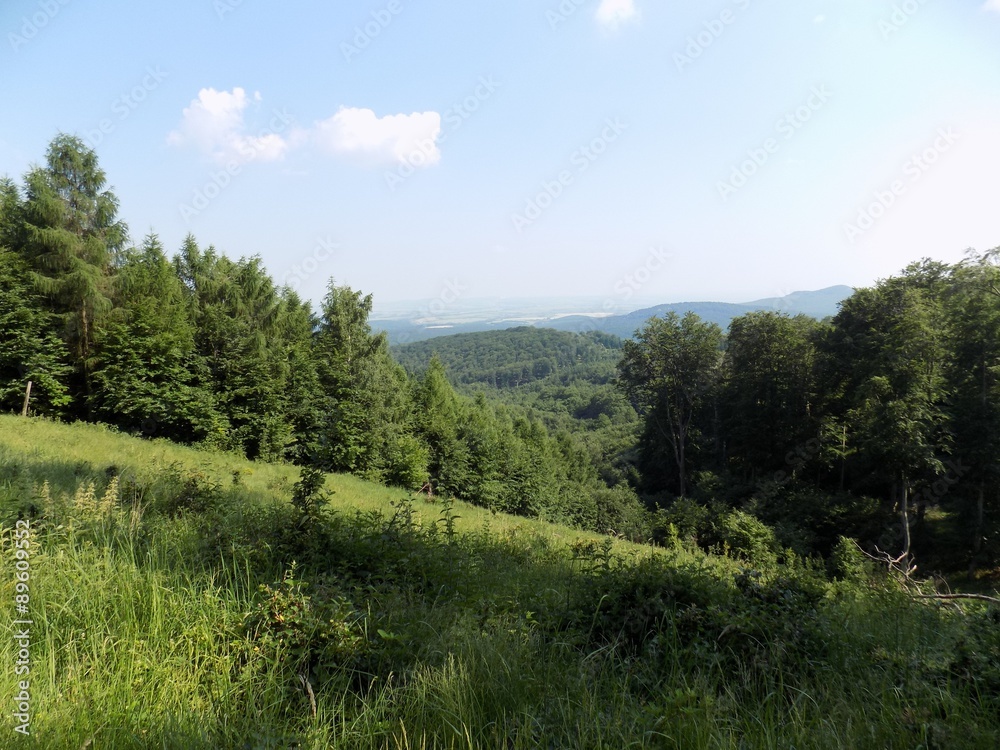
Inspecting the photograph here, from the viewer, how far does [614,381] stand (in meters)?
41.3

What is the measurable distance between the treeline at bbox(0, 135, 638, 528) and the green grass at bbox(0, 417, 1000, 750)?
21.2 metres

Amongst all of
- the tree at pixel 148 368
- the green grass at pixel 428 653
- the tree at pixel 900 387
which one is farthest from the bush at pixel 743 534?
the tree at pixel 148 368

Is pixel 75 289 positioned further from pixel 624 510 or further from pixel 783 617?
pixel 624 510

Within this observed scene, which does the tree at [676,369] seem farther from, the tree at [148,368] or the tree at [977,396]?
the tree at [148,368]

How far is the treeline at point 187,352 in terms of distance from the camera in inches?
851

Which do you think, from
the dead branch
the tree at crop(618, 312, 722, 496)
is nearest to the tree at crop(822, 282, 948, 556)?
the tree at crop(618, 312, 722, 496)

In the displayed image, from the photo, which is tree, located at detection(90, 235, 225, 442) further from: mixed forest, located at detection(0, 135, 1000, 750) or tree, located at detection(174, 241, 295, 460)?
tree, located at detection(174, 241, 295, 460)

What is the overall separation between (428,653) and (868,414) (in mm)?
26793

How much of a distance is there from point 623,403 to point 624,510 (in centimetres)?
6965

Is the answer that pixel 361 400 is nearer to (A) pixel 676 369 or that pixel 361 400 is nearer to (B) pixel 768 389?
(A) pixel 676 369

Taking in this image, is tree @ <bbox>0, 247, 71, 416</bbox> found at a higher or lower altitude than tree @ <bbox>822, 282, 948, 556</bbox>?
higher

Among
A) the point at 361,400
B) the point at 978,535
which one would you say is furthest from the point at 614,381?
the point at 978,535

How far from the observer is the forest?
69.8 ft

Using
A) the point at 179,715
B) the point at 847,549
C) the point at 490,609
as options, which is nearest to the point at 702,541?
the point at 847,549
